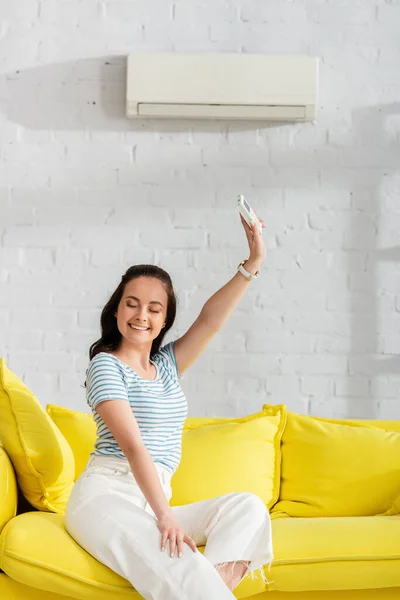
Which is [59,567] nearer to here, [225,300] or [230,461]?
[230,461]

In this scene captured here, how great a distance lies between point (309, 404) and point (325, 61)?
4.92 feet

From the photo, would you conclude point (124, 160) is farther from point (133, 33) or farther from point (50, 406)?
point (50, 406)

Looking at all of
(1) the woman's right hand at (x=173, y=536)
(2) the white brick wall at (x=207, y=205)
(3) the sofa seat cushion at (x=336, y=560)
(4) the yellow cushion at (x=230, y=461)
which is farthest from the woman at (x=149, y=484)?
(2) the white brick wall at (x=207, y=205)

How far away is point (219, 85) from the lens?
359 centimetres

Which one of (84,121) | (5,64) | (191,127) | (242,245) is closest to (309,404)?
(242,245)

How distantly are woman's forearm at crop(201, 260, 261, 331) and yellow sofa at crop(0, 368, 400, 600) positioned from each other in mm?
482

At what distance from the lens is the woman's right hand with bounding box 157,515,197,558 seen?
2.03 meters

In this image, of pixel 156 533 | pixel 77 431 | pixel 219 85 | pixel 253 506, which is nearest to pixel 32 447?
pixel 77 431

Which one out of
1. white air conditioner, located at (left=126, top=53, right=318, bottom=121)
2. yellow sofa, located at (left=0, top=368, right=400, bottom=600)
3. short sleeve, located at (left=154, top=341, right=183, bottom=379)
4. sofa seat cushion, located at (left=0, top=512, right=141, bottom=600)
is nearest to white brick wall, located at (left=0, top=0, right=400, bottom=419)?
white air conditioner, located at (left=126, top=53, right=318, bottom=121)

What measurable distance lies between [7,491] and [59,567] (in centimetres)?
32

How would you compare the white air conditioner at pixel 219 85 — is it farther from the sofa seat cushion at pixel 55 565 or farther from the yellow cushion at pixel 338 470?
the sofa seat cushion at pixel 55 565

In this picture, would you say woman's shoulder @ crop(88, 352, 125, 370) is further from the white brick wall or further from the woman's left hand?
the white brick wall

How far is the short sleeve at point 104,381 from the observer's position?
7.27 feet

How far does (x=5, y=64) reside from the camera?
3.68m
